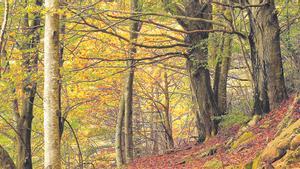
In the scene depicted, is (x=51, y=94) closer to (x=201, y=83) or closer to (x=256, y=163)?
(x=256, y=163)

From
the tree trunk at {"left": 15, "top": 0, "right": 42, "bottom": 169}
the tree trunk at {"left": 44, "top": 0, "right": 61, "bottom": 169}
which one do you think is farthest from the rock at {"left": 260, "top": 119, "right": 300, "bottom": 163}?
the tree trunk at {"left": 15, "top": 0, "right": 42, "bottom": 169}

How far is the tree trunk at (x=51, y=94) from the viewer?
606 centimetres

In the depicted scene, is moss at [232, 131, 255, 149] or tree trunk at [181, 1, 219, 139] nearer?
moss at [232, 131, 255, 149]

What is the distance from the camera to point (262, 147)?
666 centimetres

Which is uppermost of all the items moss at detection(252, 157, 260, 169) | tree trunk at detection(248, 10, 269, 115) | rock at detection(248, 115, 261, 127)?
tree trunk at detection(248, 10, 269, 115)

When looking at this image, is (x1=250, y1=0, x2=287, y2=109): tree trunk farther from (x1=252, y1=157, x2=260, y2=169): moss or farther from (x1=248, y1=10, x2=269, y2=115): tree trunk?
(x1=252, y1=157, x2=260, y2=169): moss

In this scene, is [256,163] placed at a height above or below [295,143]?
below

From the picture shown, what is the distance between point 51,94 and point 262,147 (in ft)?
12.7

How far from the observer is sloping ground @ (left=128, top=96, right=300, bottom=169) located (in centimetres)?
498

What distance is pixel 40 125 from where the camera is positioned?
60.8 feet

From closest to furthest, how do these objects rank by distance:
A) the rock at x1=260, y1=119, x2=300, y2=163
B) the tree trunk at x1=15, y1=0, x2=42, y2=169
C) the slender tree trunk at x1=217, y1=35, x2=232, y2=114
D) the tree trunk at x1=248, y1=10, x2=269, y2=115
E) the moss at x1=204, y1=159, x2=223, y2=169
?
the rock at x1=260, y1=119, x2=300, y2=163 → the moss at x1=204, y1=159, x2=223, y2=169 → the tree trunk at x1=248, y1=10, x2=269, y2=115 → the tree trunk at x1=15, y1=0, x2=42, y2=169 → the slender tree trunk at x1=217, y1=35, x2=232, y2=114

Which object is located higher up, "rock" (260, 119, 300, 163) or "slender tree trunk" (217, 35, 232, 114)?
"slender tree trunk" (217, 35, 232, 114)

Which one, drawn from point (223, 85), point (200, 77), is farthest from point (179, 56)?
point (223, 85)

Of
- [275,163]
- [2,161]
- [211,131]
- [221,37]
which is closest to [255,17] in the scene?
[221,37]
